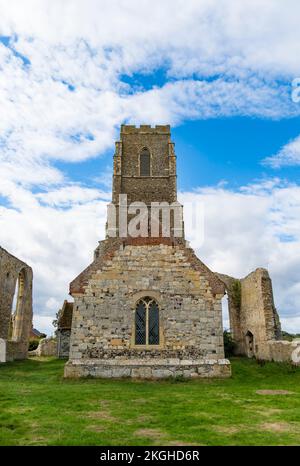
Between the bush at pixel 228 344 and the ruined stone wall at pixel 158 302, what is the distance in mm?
11656

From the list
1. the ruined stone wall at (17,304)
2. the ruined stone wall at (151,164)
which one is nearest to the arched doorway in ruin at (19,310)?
the ruined stone wall at (17,304)

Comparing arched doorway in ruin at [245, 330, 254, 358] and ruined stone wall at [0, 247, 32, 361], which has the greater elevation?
ruined stone wall at [0, 247, 32, 361]

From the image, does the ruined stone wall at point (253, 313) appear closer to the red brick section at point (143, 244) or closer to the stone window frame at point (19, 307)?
Result: the red brick section at point (143, 244)

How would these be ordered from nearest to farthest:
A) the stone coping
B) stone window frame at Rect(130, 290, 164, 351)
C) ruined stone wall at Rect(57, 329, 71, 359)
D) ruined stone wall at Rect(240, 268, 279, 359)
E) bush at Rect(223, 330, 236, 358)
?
the stone coping, stone window frame at Rect(130, 290, 164, 351), ruined stone wall at Rect(240, 268, 279, 359), bush at Rect(223, 330, 236, 358), ruined stone wall at Rect(57, 329, 71, 359)

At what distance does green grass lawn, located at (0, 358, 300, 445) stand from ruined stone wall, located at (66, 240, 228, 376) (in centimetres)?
116

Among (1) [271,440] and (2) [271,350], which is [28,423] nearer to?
(1) [271,440]

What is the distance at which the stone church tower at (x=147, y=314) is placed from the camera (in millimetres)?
14344

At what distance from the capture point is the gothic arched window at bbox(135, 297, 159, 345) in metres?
14.9

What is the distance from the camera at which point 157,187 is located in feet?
126

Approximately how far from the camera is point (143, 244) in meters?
16.2

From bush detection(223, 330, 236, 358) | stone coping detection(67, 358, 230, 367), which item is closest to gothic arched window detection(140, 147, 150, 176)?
bush detection(223, 330, 236, 358)

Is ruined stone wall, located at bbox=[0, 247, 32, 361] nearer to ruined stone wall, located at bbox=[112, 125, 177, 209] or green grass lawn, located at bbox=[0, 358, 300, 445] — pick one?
green grass lawn, located at bbox=[0, 358, 300, 445]

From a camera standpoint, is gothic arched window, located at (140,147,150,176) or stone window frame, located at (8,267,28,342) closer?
stone window frame, located at (8,267,28,342)
